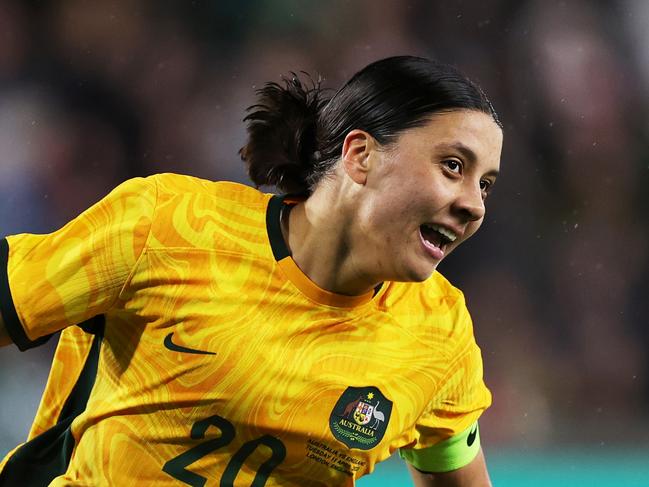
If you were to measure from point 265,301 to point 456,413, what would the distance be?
0.58 meters

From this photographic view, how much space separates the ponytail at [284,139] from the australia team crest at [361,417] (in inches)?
18.3

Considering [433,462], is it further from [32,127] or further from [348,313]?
[32,127]

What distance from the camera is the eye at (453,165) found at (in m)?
1.93

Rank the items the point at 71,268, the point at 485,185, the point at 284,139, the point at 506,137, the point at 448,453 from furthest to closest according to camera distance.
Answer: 1. the point at 506,137
2. the point at 448,453
3. the point at 284,139
4. the point at 485,185
5. the point at 71,268

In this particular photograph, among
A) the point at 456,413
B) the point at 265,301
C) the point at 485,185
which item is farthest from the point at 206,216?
the point at 456,413

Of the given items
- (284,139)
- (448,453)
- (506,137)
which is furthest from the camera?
(506,137)

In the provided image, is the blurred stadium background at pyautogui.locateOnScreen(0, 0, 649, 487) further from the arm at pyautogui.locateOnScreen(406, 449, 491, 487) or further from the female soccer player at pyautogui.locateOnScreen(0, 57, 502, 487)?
the female soccer player at pyautogui.locateOnScreen(0, 57, 502, 487)

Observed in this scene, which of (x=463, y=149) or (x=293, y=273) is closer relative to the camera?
(x=463, y=149)

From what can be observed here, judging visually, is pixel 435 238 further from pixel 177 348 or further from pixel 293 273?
pixel 177 348

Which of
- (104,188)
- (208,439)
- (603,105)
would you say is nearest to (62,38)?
(104,188)

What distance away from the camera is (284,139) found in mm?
2225

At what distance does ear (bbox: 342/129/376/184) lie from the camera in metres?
2.01

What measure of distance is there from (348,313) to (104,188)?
340 cm

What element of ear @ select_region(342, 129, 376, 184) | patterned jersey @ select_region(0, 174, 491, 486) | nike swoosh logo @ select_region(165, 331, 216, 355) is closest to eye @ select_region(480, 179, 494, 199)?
ear @ select_region(342, 129, 376, 184)
